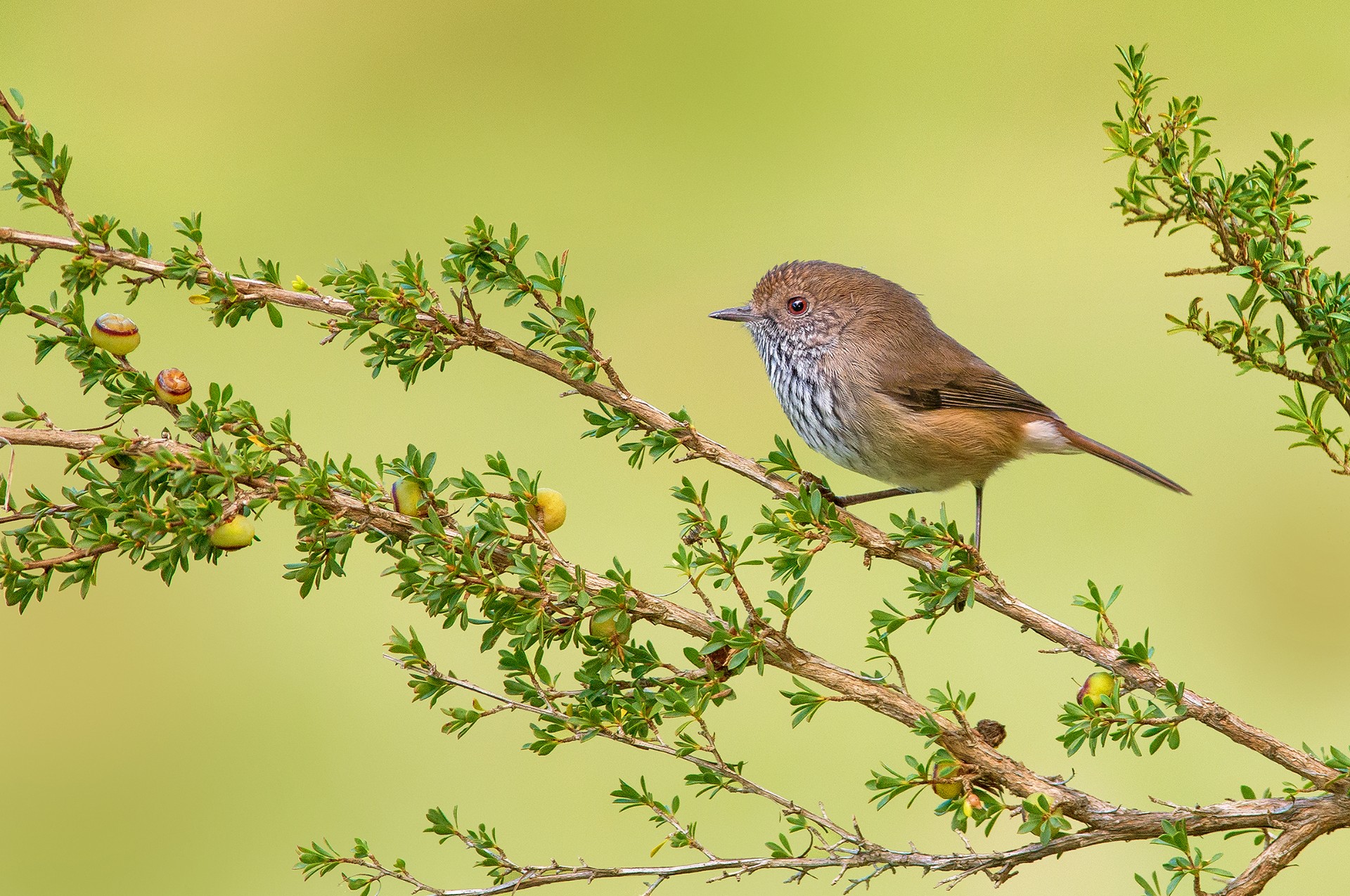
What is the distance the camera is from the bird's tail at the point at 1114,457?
1885 mm

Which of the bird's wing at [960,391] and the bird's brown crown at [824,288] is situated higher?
the bird's brown crown at [824,288]

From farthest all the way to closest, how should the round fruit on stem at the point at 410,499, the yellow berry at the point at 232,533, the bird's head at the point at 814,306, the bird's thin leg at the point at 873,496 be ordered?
the bird's head at the point at 814,306 → the bird's thin leg at the point at 873,496 → the round fruit on stem at the point at 410,499 → the yellow berry at the point at 232,533

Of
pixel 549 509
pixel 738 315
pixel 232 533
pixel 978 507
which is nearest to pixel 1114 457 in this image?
pixel 978 507

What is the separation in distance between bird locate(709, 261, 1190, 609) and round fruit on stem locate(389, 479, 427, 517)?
812mm

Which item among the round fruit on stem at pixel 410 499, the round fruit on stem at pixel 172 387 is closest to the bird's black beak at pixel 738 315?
the round fruit on stem at pixel 410 499

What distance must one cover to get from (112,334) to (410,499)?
0.37 meters

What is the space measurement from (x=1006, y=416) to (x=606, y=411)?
37.3 inches

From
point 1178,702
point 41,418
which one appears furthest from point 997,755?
point 41,418

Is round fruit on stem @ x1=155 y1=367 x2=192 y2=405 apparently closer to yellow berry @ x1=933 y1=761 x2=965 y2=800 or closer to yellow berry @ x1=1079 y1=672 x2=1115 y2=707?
yellow berry @ x1=933 y1=761 x2=965 y2=800

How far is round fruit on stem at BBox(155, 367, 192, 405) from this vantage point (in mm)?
1258

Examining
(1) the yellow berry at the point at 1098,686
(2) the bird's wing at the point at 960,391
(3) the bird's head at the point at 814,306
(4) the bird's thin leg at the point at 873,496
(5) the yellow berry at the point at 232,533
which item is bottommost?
(1) the yellow berry at the point at 1098,686

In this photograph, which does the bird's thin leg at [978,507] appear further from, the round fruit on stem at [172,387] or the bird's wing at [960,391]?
the round fruit on stem at [172,387]

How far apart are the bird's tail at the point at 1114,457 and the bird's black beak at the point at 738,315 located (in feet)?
1.96

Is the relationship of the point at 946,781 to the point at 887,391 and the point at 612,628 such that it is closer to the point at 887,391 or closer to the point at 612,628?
the point at 612,628
